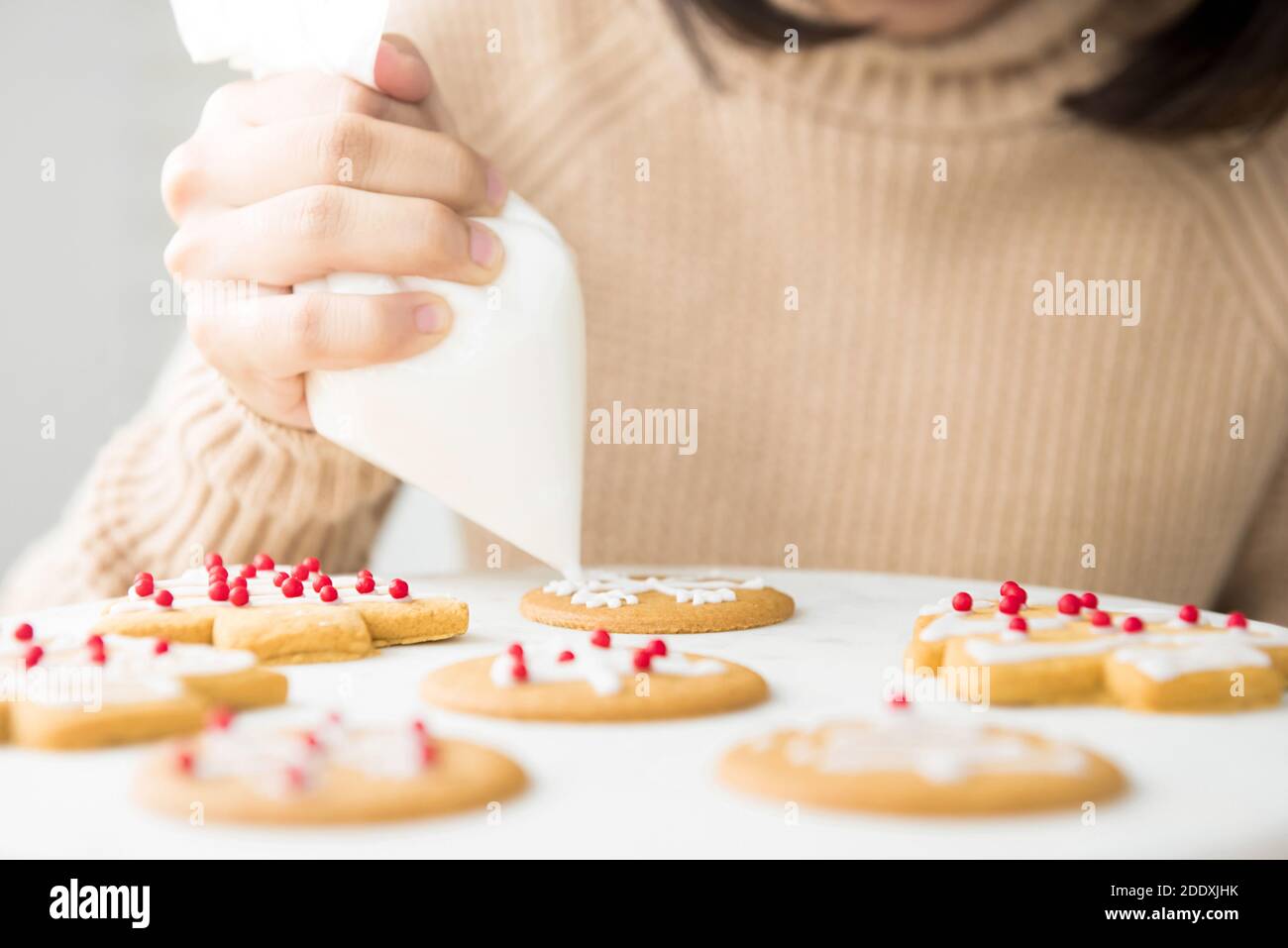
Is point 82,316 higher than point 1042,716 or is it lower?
higher

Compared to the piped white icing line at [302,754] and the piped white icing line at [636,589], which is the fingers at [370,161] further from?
the piped white icing line at [302,754]

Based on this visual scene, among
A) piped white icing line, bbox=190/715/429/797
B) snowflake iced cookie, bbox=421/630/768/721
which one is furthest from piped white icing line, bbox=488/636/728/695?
piped white icing line, bbox=190/715/429/797

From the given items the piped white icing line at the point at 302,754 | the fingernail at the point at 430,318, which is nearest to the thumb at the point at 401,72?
the fingernail at the point at 430,318

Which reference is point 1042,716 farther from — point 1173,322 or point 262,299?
point 1173,322

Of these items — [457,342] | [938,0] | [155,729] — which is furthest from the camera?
[938,0]

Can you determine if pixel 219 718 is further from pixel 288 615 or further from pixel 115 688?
pixel 288 615
